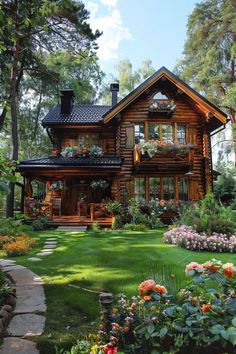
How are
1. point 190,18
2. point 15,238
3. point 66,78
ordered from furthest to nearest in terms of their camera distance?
point 66,78, point 190,18, point 15,238

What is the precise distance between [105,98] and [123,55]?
224 inches

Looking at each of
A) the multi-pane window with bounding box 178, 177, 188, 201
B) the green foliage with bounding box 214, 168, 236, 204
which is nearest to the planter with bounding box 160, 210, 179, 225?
the multi-pane window with bounding box 178, 177, 188, 201

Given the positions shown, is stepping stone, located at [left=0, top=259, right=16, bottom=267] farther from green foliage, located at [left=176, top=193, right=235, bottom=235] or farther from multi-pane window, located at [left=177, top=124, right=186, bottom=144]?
multi-pane window, located at [left=177, top=124, right=186, bottom=144]

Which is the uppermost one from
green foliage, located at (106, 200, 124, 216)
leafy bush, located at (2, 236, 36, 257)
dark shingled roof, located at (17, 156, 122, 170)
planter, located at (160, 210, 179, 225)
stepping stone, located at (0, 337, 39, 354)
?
dark shingled roof, located at (17, 156, 122, 170)

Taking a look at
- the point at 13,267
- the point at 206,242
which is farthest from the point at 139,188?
the point at 13,267

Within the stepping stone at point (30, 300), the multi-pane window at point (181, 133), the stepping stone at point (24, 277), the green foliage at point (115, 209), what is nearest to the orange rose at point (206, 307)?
the stepping stone at point (30, 300)

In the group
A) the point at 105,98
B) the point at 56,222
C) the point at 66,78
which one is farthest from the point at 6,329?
the point at 105,98

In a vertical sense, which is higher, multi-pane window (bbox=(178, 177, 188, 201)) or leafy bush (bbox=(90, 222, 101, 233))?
multi-pane window (bbox=(178, 177, 188, 201))

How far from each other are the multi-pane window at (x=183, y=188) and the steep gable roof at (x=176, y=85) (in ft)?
12.0

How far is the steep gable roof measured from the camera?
16.7 metres

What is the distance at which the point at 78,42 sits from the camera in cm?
1585

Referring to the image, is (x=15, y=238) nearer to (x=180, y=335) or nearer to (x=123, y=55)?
(x=180, y=335)

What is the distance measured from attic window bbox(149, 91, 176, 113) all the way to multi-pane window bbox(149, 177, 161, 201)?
142 inches

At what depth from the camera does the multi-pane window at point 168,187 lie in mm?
17203
